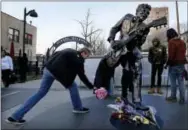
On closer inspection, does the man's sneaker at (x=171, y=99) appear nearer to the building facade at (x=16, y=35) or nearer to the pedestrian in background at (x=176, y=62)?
the pedestrian in background at (x=176, y=62)

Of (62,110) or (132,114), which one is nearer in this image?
(132,114)

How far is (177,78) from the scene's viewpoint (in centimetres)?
458

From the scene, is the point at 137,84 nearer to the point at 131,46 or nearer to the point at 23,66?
the point at 131,46

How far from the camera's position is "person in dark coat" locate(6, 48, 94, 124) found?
4074mm

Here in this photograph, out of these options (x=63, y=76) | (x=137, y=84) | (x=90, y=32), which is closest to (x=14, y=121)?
(x=63, y=76)

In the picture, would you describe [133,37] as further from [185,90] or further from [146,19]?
[185,90]

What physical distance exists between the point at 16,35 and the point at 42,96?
68 cm

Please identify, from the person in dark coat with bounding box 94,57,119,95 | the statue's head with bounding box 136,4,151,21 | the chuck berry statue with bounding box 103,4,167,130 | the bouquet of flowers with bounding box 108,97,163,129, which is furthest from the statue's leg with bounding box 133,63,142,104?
the statue's head with bounding box 136,4,151,21

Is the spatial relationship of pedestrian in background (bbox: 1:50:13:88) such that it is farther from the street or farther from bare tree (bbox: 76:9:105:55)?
bare tree (bbox: 76:9:105:55)

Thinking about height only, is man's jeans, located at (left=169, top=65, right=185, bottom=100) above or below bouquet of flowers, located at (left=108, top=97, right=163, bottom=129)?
above

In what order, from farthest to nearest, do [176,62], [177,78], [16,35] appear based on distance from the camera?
[177,78] < [176,62] < [16,35]

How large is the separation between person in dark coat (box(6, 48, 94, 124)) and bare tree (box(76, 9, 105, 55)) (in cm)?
9

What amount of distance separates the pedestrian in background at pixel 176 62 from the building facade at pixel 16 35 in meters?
1.33

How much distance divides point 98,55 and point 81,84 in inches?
13.5
